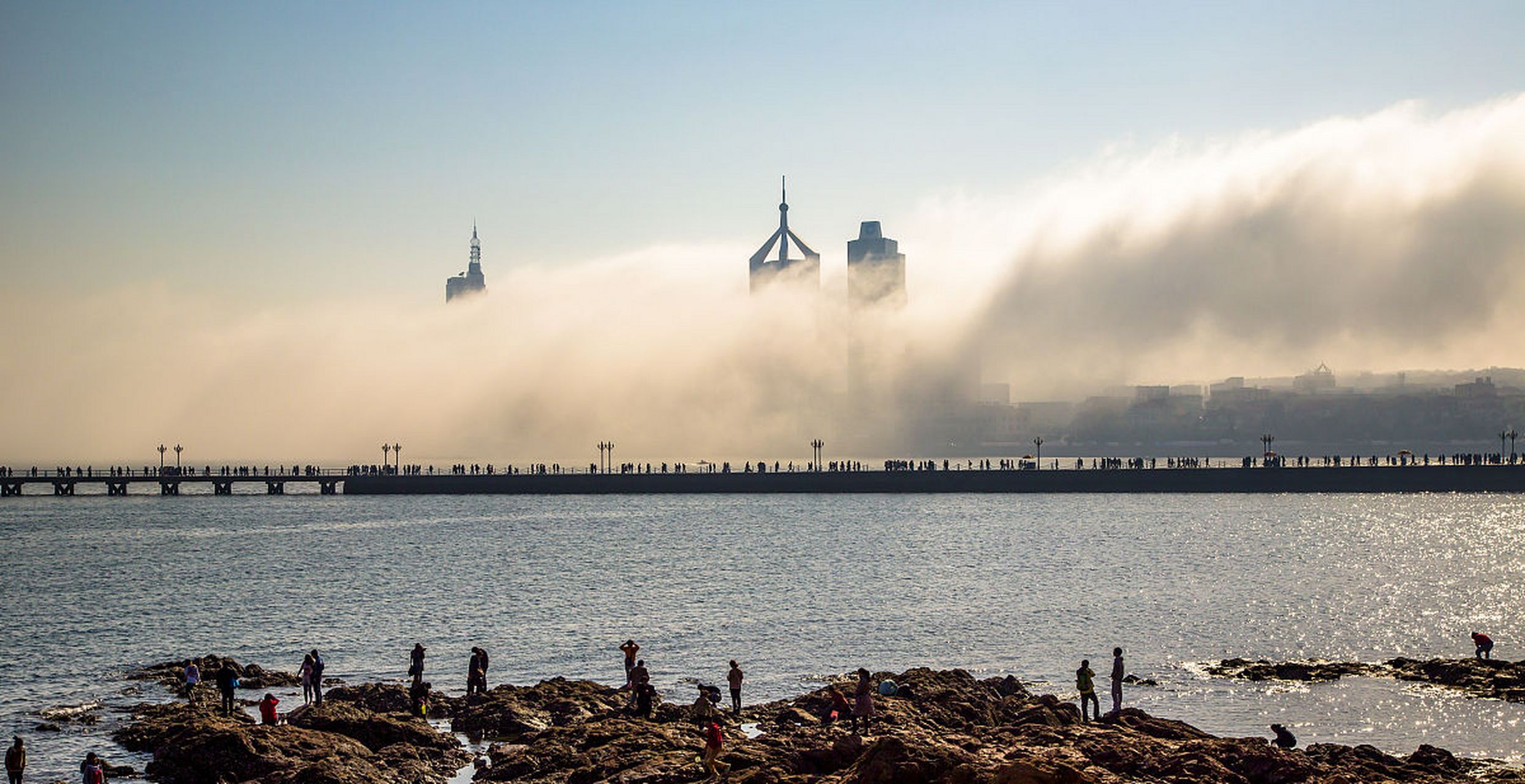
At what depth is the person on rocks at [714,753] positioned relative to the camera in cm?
2575

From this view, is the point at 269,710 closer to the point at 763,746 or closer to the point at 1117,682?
the point at 763,746

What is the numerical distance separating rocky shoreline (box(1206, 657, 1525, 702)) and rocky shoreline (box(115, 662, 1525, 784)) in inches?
351

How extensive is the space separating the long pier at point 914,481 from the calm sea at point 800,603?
102 feet

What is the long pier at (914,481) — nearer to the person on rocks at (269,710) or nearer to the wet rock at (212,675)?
the wet rock at (212,675)

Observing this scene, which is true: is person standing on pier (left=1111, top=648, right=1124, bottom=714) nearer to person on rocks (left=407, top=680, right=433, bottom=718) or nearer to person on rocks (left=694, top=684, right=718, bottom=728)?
person on rocks (left=694, top=684, right=718, bottom=728)

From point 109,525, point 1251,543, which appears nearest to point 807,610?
point 1251,543

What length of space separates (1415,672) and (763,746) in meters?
22.5

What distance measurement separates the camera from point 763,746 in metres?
27.5

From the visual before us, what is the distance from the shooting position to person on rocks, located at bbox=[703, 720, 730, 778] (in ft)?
84.5

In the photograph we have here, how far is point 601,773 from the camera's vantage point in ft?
87.0

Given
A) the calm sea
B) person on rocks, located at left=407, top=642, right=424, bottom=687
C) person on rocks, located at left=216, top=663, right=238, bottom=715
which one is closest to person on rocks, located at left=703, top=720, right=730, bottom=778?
the calm sea

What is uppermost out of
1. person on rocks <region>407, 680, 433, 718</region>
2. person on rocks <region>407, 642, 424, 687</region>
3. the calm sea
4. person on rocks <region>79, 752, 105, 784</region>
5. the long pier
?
the long pier

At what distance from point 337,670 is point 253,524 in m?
82.0

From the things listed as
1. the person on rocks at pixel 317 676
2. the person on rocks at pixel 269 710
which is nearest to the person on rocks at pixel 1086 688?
the person on rocks at pixel 269 710
